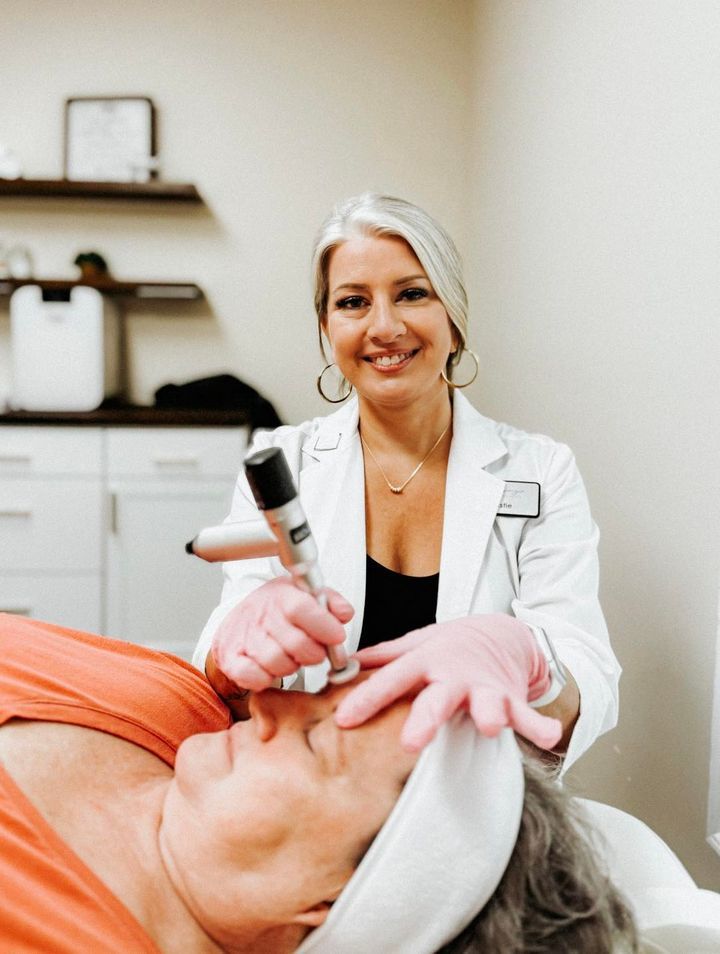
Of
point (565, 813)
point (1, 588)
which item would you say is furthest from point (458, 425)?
point (1, 588)

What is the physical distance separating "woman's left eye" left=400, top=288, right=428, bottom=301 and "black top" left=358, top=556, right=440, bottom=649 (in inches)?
20.1

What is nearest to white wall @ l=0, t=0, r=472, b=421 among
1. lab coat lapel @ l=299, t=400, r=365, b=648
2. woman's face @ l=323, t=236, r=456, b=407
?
lab coat lapel @ l=299, t=400, r=365, b=648

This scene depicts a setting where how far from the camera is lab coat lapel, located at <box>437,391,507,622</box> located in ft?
4.30

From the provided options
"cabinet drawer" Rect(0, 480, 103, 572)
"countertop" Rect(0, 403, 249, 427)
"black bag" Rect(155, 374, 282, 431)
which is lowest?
"cabinet drawer" Rect(0, 480, 103, 572)

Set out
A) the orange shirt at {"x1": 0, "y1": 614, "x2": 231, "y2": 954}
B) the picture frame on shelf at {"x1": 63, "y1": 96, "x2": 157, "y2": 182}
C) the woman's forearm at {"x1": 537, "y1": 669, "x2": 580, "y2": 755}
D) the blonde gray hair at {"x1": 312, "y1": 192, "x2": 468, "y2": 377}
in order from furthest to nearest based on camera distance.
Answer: the picture frame on shelf at {"x1": 63, "y1": 96, "x2": 157, "y2": 182} < the blonde gray hair at {"x1": 312, "y1": 192, "x2": 468, "y2": 377} < the woman's forearm at {"x1": 537, "y1": 669, "x2": 580, "y2": 755} < the orange shirt at {"x1": 0, "y1": 614, "x2": 231, "y2": 954}

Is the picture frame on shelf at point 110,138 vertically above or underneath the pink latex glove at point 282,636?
above

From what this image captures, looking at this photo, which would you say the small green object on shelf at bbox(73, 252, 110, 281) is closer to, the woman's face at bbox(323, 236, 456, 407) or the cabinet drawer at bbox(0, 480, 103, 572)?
the cabinet drawer at bbox(0, 480, 103, 572)

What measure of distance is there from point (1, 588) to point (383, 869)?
8.20 ft

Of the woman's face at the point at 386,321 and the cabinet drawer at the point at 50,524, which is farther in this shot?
the cabinet drawer at the point at 50,524

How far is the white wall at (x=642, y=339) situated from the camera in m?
1.19

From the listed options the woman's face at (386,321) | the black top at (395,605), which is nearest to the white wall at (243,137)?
the woman's face at (386,321)

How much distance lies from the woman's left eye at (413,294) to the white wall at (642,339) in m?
0.42

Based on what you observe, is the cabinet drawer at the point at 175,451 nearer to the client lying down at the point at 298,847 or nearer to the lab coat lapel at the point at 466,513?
the lab coat lapel at the point at 466,513

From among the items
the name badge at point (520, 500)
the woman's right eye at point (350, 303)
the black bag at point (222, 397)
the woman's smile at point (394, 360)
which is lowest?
the name badge at point (520, 500)
